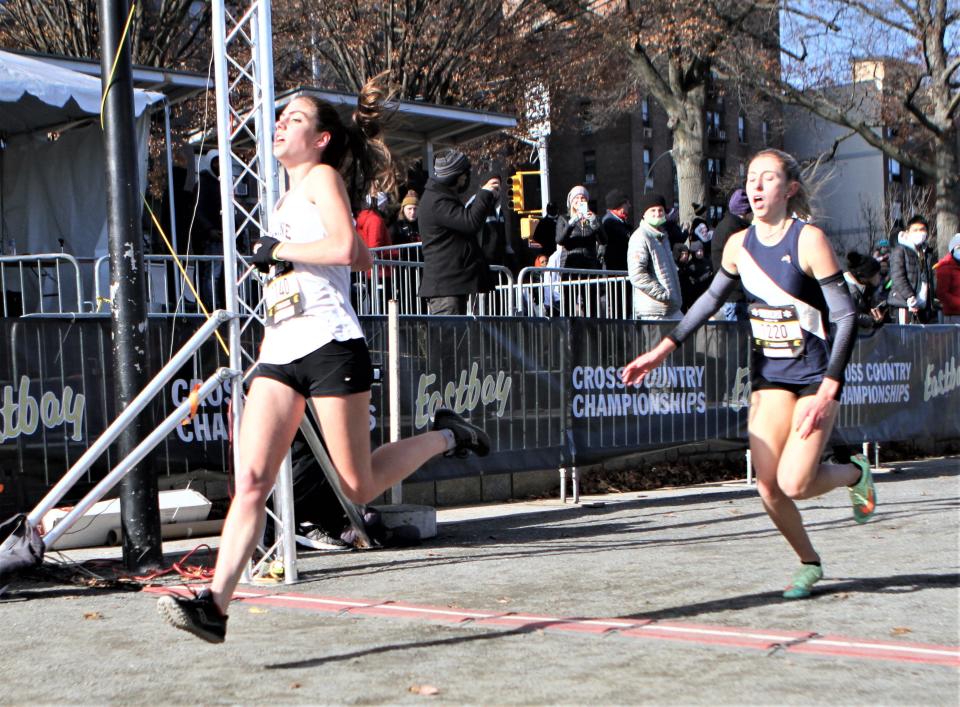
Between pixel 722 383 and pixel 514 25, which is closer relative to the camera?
pixel 722 383

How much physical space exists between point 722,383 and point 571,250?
3.12 m

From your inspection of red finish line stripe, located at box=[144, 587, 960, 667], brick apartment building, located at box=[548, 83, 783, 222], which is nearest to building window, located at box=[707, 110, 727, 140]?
brick apartment building, located at box=[548, 83, 783, 222]

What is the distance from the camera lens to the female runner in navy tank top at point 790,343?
218 inches

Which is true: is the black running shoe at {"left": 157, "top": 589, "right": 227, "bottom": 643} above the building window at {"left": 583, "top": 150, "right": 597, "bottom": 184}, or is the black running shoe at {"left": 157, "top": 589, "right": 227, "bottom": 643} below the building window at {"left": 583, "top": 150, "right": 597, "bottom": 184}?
below

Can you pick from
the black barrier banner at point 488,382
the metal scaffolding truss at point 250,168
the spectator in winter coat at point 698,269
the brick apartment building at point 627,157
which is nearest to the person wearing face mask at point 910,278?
the spectator in winter coat at point 698,269

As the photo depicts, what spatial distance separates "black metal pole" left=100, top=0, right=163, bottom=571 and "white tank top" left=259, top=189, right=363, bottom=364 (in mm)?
2238

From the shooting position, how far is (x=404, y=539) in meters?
8.13

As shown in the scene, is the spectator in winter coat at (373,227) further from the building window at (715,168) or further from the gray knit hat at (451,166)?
the building window at (715,168)

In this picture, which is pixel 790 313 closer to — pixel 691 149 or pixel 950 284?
pixel 950 284

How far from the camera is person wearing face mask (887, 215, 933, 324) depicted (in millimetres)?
15531

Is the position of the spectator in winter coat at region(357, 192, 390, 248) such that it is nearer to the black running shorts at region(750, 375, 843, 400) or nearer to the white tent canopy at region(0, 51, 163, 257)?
the white tent canopy at region(0, 51, 163, 257)

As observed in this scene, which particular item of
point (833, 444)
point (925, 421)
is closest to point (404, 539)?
point (833, 444)

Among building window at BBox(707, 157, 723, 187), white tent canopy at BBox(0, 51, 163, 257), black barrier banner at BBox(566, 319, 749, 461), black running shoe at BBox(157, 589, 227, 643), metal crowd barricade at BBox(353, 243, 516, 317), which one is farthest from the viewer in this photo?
building window at BBox(707, 157, 723, 187)

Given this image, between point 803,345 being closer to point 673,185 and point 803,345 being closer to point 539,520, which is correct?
point 539,520
